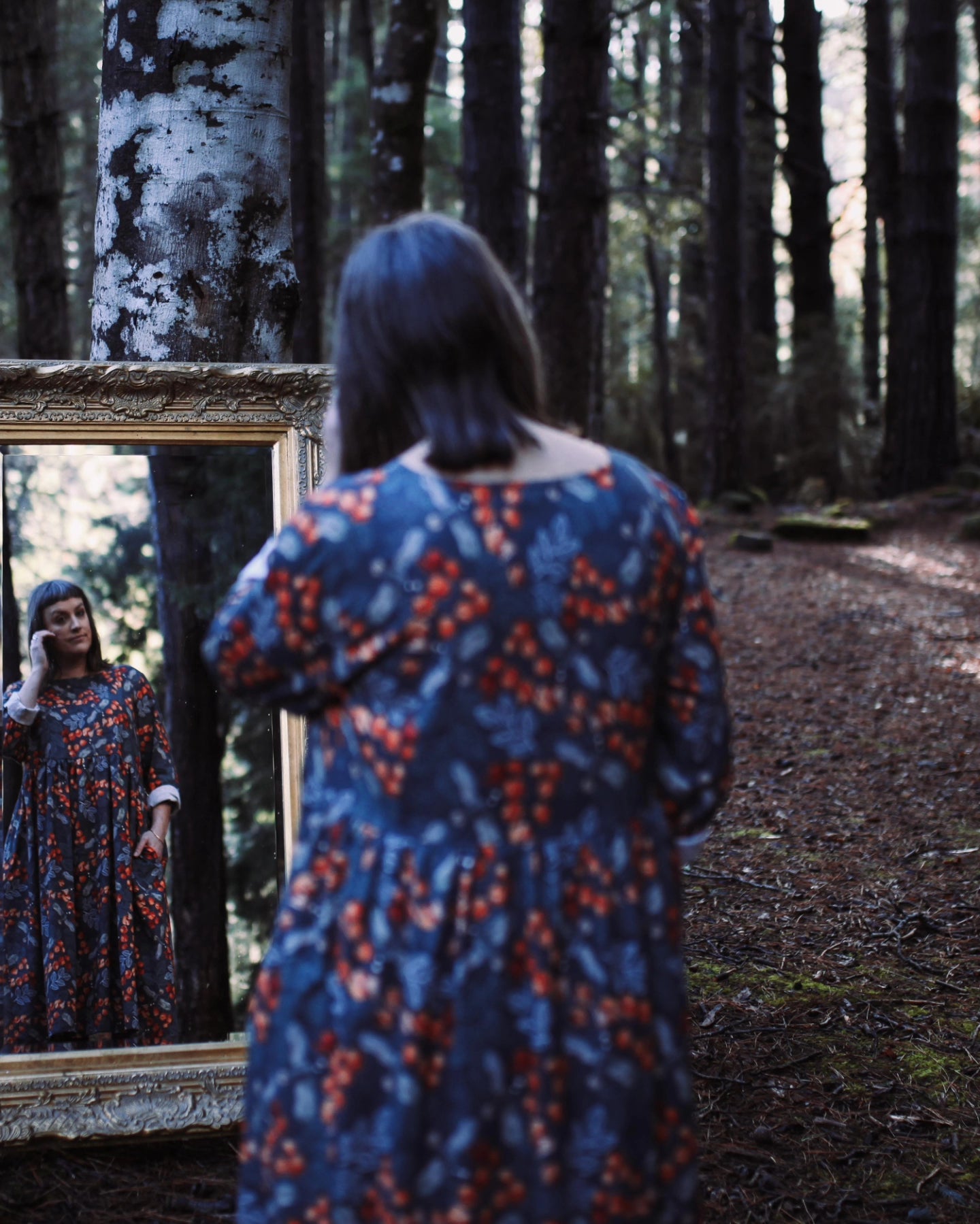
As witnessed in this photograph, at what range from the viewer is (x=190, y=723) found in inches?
135

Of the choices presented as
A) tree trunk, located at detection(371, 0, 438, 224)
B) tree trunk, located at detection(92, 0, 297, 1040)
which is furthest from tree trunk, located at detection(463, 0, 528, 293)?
tree trunk, located at detection(92, 0, 297, 1040)

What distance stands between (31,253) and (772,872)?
9117 mm

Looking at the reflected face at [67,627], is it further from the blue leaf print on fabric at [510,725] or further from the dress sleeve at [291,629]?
the blue leaf print on fabric at [510,725]

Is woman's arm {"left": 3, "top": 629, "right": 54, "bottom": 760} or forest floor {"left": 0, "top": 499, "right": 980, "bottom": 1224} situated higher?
woman's arm {"left": 3, "top": 629, "right": 54, "bottom": 760}

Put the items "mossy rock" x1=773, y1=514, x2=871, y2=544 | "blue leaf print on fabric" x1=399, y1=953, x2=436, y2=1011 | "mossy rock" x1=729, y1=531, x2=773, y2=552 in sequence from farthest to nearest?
"mossy rock" x1=773, y1=514, x2=871, y2=544 → "mossy rock" x1=729, y1=531, x2=773, y2=552 → "blue leaf print on fabric" x1=399, y1=953, x2=436, y2=1011

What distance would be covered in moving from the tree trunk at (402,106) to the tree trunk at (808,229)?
8.57 meters

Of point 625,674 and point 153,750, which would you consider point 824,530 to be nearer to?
point 153,750

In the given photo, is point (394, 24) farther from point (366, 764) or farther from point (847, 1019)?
point (366, 764)

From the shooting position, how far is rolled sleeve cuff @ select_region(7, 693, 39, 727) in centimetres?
336

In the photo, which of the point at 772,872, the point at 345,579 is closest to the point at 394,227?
the point at 345,579

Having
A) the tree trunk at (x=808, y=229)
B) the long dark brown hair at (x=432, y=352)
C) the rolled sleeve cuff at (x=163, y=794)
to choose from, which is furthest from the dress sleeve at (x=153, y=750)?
the tree trunk at (x=808, y=229)

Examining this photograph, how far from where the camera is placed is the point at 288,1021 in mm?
1876

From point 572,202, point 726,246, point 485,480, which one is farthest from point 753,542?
point 485,480

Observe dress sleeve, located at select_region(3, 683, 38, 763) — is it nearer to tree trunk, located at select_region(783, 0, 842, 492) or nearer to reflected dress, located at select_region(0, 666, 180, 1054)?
reflected dress, located at select_region(0, 666, 180, 1054)
